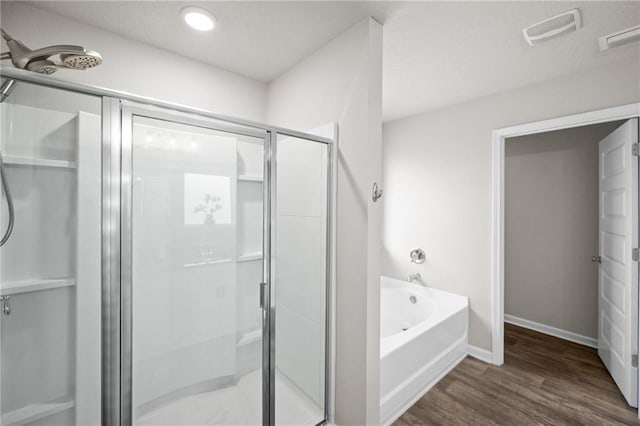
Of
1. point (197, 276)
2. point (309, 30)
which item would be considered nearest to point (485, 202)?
point (309, 30)

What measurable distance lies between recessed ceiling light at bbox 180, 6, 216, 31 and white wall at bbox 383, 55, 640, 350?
2334mm

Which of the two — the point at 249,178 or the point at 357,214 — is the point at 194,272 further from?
the point at 357,214

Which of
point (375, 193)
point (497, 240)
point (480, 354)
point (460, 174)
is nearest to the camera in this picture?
point (375, 193)

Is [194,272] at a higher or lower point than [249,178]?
lower

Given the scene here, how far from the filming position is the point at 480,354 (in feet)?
8.64

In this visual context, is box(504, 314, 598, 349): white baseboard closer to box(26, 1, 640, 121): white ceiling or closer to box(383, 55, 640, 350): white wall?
box(383, 55, 640, 350): white wall

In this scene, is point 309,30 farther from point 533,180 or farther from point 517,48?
point 533,180

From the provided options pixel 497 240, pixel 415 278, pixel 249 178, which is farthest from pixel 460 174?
pixel 249 178

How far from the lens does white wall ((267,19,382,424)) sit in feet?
5.18

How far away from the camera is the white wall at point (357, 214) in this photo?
5.18 ft

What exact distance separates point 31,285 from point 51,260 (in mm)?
96

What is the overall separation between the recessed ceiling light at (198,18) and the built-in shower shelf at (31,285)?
58.5 inches

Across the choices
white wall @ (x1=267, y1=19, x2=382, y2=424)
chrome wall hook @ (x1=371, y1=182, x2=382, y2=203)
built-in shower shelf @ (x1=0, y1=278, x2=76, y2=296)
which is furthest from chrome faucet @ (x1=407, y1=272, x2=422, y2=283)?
built-in shower shelf @ (x1=0, y1=278, x2=76, y2=296)

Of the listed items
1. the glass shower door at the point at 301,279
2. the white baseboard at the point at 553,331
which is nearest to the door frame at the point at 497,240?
the white baseboard at the point at 553,331
